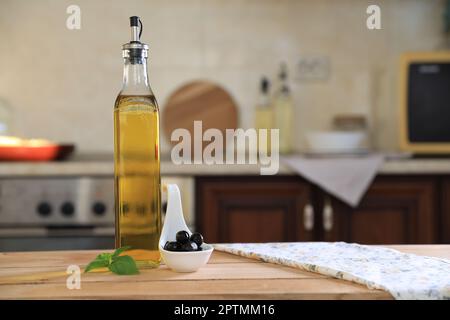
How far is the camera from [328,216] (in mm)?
2174

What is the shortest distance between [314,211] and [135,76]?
4.40ft

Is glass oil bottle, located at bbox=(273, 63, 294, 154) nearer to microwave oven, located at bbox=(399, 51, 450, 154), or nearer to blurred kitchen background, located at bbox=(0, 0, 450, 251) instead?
blurred kitchen background, located at bbox=(0, 0, 450, 251)

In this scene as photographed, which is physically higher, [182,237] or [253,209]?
[182,237]

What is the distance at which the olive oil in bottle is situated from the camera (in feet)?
3.10

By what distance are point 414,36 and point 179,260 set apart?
2147mm

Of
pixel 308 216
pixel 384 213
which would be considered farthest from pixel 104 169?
pixel 384 213

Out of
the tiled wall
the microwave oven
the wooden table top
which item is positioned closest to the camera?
the wooden table top

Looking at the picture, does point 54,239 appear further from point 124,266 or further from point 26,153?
point 124,266

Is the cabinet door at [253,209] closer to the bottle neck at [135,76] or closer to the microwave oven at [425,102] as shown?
the microwave oven at [425,102]

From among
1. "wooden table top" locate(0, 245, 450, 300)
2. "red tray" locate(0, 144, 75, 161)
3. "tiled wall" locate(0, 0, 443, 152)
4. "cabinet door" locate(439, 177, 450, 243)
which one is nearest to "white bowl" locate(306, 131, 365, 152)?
"tiled wall" locate(0, 0, 443, 152)

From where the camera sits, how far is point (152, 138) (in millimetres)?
951

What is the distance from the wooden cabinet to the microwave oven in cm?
23

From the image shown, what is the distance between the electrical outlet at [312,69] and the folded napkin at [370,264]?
1708 mm

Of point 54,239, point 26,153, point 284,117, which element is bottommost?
point 54,239
